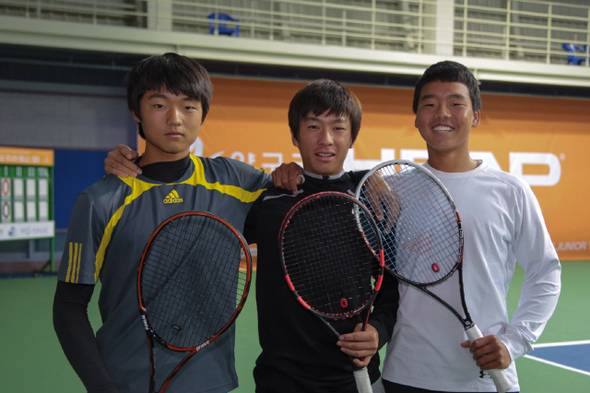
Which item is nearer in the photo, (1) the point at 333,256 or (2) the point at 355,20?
(1) the point at 333,256

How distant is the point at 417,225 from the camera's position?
1701 mm

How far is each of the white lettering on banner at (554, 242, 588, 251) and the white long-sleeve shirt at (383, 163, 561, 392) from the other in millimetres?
8571

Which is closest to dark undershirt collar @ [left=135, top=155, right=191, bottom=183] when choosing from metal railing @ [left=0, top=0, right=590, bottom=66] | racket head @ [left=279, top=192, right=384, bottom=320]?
racket head @ [left=279, top=192, right=384, bottom=320]

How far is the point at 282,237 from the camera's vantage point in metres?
1.52

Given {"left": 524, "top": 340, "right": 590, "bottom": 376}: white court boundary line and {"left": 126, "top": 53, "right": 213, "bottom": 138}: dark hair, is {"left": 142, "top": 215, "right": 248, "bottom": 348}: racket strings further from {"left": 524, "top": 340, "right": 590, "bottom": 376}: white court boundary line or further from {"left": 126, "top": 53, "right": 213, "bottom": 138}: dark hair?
{"left": 524, "top": 340, "right": 590, "bottom": 376}: white court boundary line

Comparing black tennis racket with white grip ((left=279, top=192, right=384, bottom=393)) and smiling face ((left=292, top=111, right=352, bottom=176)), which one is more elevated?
smiling face ((left=292, top=111, right=352, bottom=176))

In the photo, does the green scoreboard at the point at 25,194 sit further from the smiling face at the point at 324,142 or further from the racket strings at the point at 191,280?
the smiling face at the point at 324,142

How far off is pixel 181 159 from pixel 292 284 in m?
0.55

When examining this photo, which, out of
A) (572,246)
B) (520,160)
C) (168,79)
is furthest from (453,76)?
(572,246)

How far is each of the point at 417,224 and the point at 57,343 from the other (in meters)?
3.82

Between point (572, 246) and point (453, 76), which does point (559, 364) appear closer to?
point (453, 76)

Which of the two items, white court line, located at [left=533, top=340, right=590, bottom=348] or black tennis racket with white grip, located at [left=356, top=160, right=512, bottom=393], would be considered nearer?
black tennis racket with white grip, located at [left=356, top=160, right=512, bottom=393]

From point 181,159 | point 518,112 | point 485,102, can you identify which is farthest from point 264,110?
point 181,159

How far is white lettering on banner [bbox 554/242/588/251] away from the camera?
914 centimetres
